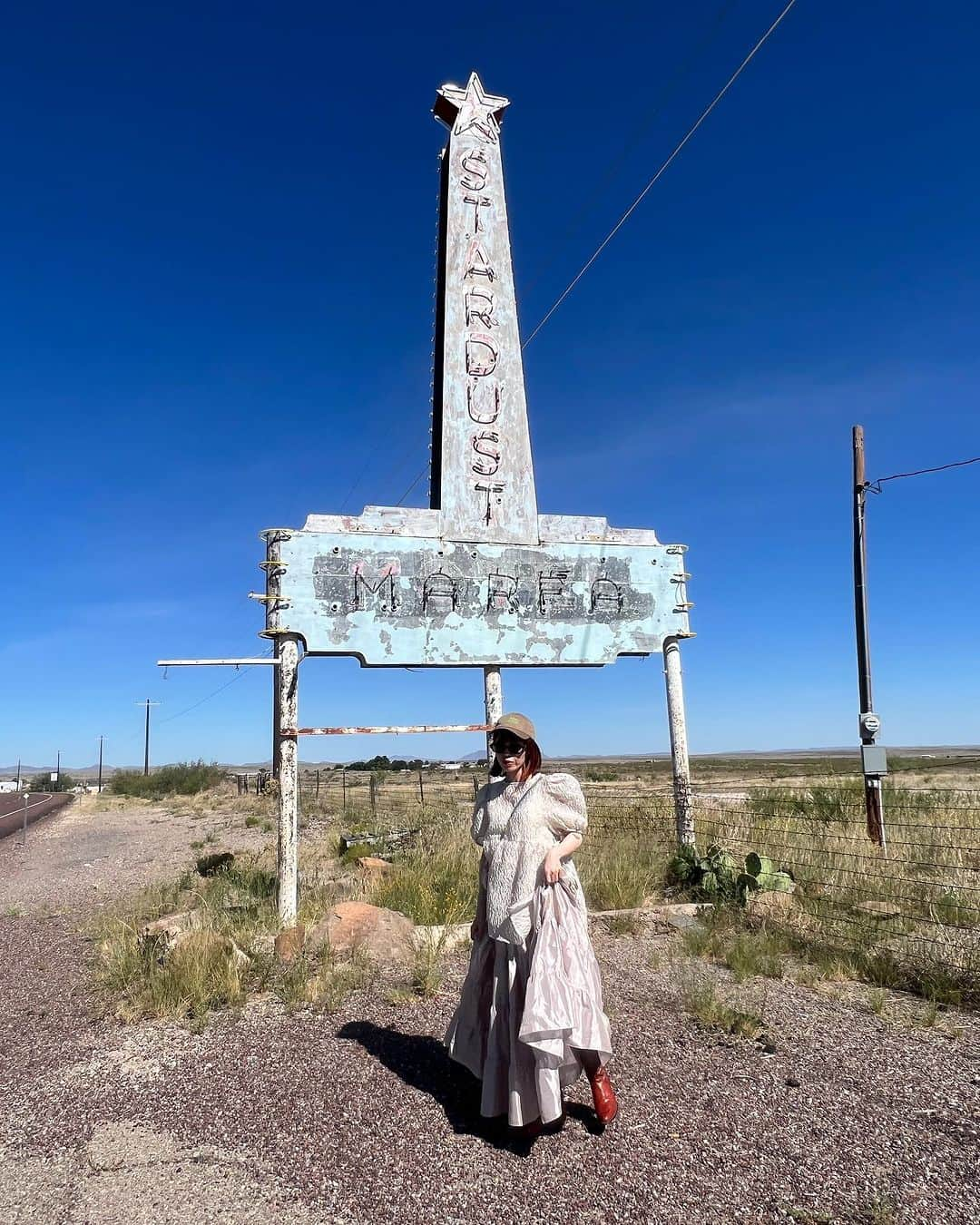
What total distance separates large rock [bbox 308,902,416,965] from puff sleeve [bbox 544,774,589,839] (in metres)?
3.50

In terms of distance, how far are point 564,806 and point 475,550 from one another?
17.9 ft

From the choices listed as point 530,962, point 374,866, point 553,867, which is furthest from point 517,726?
point 374,866

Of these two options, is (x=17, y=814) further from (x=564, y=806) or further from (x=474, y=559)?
(x=564, y=806)

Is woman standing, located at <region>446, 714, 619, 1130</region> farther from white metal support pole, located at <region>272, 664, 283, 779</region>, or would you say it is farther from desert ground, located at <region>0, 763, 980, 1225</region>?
white metal support pole, located at <region>272, 664, 283, 779</region>

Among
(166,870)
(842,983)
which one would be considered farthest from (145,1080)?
(166,870)

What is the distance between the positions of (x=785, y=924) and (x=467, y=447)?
19.9ft

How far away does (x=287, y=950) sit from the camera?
6.47 m

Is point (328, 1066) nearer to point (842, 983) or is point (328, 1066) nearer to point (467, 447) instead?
point (842, 983)

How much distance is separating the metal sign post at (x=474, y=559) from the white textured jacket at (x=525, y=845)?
4.32 metres

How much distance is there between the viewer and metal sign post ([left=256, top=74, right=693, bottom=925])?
26.7 feet

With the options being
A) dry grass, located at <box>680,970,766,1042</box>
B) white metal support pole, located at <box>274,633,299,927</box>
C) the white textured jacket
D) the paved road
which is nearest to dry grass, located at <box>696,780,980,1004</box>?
dry grass, located at <box>680,970,766,1042</box>

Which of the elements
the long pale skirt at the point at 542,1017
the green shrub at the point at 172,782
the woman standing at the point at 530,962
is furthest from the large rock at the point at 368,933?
the green shrub at the point at 172,782

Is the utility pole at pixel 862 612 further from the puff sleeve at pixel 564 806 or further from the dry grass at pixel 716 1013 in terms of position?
the puff sleeve at pixel 564 806

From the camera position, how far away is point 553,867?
3533mm
